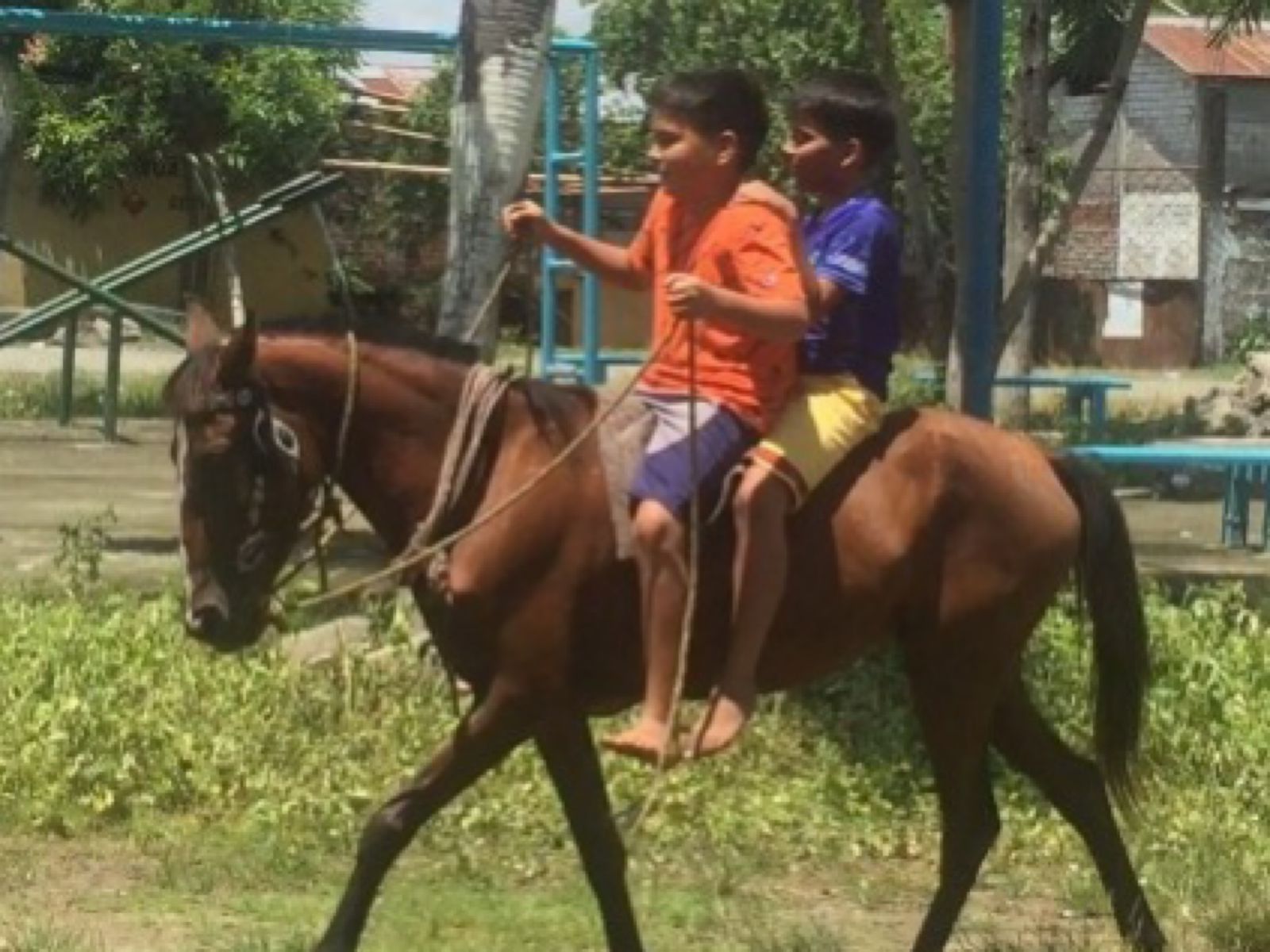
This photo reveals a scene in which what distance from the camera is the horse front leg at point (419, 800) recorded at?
6.10 meters

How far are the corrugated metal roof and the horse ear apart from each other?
3611 cm

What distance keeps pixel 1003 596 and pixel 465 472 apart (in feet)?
4.44

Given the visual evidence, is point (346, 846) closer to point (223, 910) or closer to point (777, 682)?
point (223, 910)

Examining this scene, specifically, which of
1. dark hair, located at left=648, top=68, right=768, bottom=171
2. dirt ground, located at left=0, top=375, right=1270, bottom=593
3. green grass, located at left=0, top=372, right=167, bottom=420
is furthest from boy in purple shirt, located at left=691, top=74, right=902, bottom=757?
green grass, located at left=0, top=372, right=167, bottom=420

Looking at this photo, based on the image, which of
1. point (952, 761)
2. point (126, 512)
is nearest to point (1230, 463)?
point (126, 512)

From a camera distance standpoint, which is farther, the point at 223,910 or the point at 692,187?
the point at 223,910

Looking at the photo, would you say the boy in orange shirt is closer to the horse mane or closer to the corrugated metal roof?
the horse mane

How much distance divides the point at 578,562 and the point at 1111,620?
158 cm

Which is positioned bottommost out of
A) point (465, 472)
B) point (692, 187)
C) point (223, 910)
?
point (223, 910)

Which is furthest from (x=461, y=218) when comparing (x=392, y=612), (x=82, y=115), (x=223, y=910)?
(x=82, y=115)

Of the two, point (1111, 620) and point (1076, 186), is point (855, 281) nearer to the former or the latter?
point (1111, 620)

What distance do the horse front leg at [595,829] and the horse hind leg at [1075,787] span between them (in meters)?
1.09

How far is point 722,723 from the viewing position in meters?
6.20

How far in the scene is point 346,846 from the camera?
310 inches
